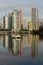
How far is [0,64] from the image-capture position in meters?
12.9

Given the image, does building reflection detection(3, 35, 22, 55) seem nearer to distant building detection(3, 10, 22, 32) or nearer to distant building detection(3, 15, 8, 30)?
distant building detection(3, 10, 22, 32)

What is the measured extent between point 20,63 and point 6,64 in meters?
0.99

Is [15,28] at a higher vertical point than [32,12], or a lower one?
lower

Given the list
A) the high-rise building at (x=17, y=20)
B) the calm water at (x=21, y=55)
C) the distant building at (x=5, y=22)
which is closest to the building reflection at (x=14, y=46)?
the calm water at (x=21, y=55)

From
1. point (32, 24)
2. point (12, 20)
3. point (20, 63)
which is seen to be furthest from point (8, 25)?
point (20, 63)

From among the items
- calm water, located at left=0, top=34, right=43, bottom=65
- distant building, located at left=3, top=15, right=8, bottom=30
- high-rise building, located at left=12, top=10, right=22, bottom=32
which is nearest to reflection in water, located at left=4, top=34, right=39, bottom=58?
calm water, located at left=0, top=34, right=43, bottom=65

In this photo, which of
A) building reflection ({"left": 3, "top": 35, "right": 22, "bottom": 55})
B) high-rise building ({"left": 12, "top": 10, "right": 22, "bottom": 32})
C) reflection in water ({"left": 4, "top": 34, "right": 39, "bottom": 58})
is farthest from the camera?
high-rise building ({"left": 12, "top": 10, "right": 22, "bottom": 32})

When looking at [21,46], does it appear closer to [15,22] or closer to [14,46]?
[14,46]

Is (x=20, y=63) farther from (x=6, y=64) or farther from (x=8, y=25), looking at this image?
(x=8, y=25)

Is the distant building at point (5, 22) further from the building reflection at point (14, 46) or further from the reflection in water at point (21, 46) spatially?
the building reflection at point (14, 46)

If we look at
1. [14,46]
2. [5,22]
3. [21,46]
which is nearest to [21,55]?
[14,46]

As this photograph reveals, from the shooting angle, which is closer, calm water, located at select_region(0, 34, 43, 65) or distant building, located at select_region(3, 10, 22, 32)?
calm water, located at select_region(0, 34, 43, 65)

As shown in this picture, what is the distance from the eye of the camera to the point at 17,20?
10544 centimetres

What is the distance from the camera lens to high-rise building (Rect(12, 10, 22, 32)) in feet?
338
